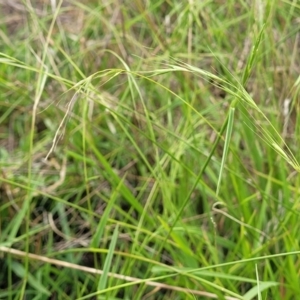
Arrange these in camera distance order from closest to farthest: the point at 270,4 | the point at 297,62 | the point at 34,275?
the point at 270,4
the point at 34,275
the point at 297,62

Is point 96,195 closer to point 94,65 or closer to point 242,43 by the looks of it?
point 94,65

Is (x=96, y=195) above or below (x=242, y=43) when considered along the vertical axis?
below

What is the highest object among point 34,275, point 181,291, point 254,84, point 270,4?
point 270,4

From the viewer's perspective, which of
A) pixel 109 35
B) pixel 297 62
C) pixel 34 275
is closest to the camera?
pixel 34 275

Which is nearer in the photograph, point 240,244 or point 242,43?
point 240,244

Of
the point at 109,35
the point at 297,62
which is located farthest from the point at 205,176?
the point at 109,35

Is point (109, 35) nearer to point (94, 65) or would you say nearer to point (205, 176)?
point (94, 65)
